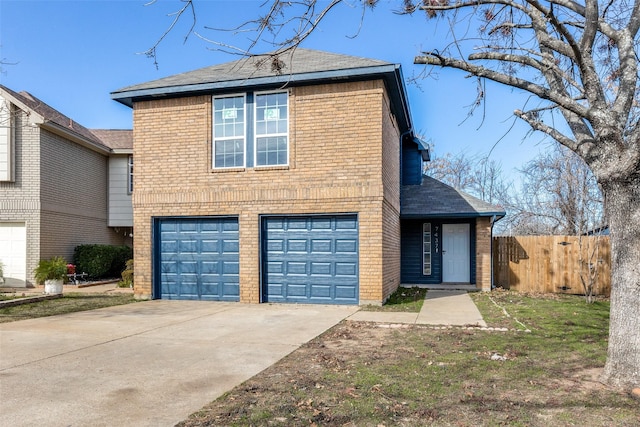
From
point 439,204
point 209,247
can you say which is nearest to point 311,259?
point 209,247

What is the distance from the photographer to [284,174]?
11.1 metres

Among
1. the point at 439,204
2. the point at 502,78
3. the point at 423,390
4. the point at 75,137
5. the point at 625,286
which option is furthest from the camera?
the point at 75,137

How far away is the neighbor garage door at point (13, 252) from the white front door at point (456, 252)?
14317 mm

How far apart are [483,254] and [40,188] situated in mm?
14765

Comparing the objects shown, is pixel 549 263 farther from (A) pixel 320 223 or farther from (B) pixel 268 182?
(B) pixel 268 182

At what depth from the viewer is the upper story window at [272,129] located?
37.0ft

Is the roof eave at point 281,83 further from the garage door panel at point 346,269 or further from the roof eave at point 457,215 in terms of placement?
the garage door panel at point 346,269

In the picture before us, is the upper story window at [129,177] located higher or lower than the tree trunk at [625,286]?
higher

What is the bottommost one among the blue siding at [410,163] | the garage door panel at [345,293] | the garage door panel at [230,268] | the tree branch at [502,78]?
the garage door panel at [345,293]

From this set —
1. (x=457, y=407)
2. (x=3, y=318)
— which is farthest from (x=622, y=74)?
(x=3, y=318)

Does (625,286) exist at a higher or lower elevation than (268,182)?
lower

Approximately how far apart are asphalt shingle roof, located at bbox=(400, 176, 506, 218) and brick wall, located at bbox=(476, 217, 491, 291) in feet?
1.70

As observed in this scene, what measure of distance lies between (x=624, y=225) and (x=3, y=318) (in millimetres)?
10890

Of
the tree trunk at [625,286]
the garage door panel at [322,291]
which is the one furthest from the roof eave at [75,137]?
the tree trunk at [625,286]
